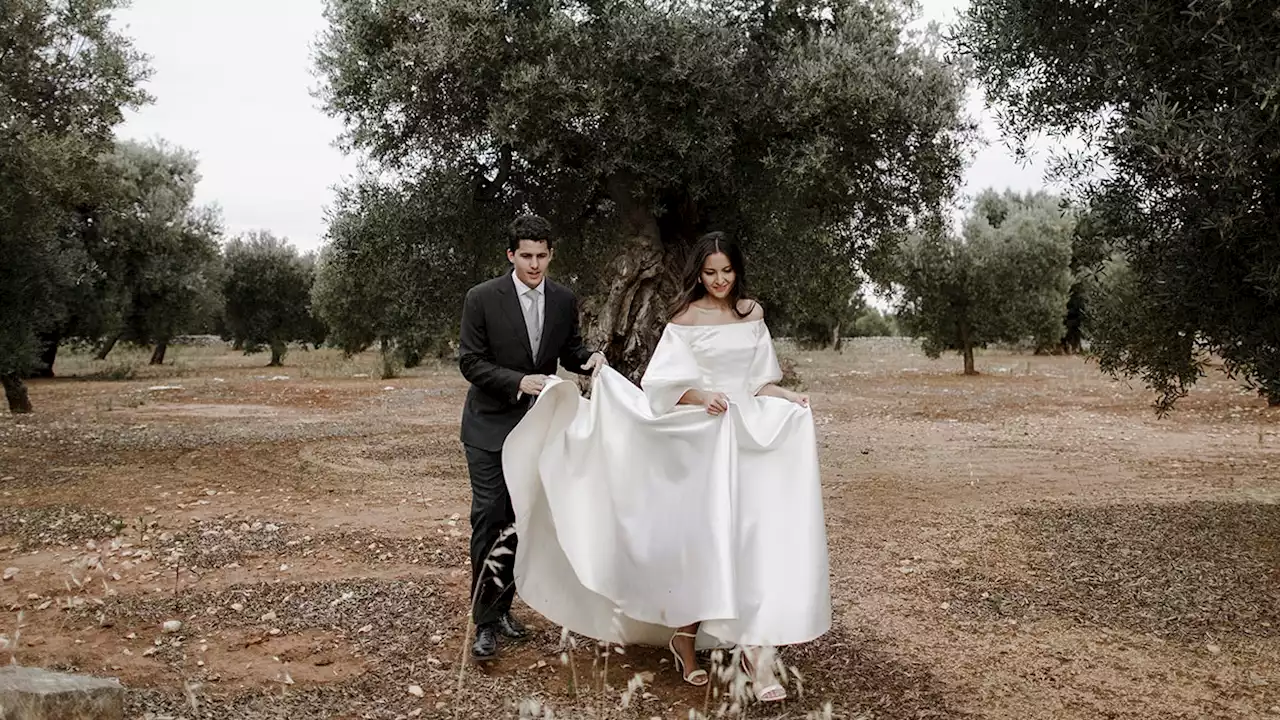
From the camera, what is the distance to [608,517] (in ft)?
18.4

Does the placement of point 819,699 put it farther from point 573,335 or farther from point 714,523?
point 573,335

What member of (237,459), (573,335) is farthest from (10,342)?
(573,335)

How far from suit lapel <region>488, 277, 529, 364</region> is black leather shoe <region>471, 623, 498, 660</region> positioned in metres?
1.83

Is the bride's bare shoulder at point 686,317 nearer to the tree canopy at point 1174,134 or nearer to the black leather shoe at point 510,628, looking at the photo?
the black leather shoe at point 510,628

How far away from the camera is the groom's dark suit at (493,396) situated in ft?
20.1

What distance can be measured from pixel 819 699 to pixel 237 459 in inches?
486

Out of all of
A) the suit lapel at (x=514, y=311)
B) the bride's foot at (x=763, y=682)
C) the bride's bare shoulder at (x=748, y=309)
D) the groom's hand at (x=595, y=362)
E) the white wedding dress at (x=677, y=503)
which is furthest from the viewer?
the suit lapel at (x=514, y=311)

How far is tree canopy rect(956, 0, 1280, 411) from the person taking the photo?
6609 millimetres

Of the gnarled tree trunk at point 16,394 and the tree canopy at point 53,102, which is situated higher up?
the tree canopy at point 53,102

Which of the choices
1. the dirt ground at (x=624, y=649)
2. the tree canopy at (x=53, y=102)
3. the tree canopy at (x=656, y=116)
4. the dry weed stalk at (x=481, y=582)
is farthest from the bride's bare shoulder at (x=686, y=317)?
the tree canopy at (x=53, y=102)

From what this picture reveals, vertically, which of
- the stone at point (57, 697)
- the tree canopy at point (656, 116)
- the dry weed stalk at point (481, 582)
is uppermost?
the tree canopy at point (656, 116)

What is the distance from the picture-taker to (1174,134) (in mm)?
6953

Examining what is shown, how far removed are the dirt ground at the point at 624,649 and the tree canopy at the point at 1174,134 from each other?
7.09 ft

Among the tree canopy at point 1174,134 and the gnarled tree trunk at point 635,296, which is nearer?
the tree canopy at point 1174,134
